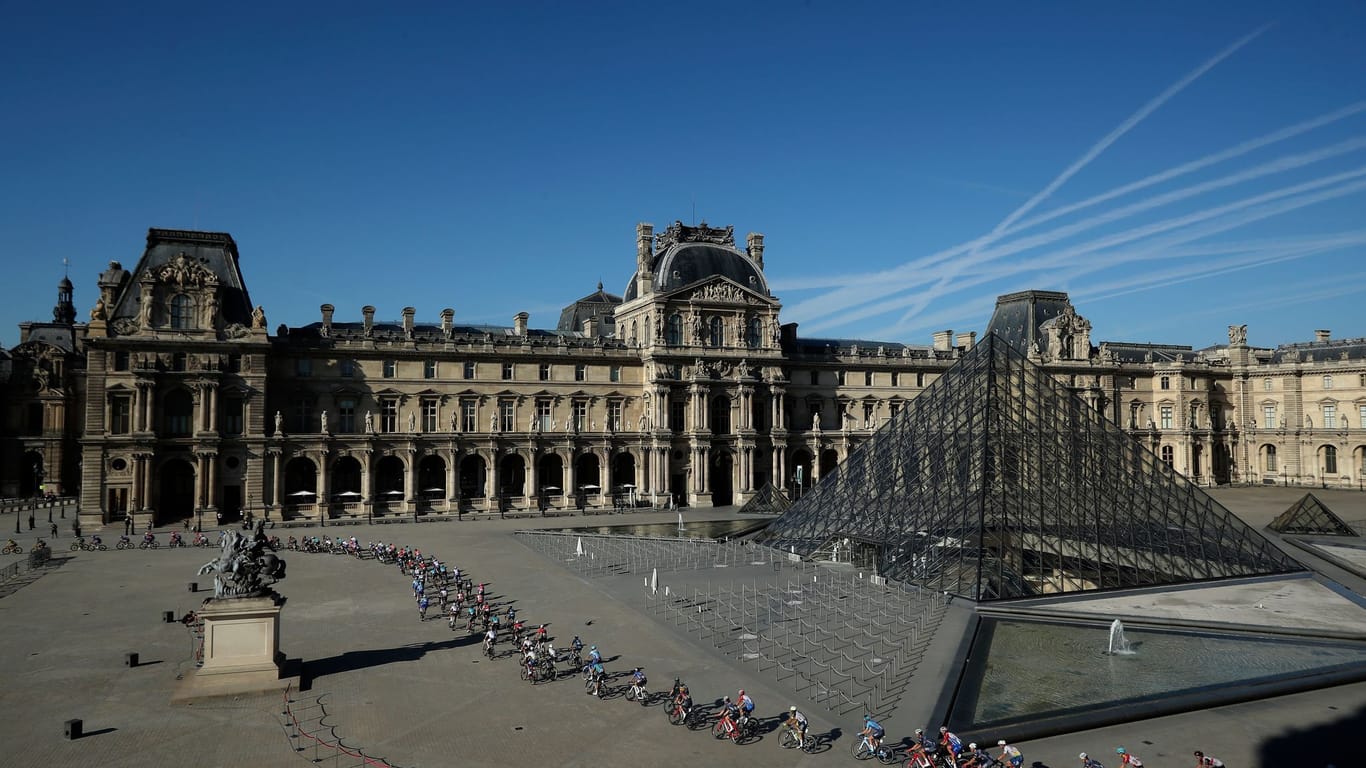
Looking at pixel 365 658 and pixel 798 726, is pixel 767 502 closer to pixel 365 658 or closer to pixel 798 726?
pixel 365 658

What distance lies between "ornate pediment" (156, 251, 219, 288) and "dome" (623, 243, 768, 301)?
89.8ft

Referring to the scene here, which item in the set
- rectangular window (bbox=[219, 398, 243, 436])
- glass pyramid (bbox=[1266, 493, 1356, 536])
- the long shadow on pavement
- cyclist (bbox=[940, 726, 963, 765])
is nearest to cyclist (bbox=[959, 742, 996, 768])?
cyclist (bbox=[940, 726, 963, 765])

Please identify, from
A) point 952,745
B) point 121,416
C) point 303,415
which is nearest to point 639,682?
point 952,745

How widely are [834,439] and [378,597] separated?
142 feet

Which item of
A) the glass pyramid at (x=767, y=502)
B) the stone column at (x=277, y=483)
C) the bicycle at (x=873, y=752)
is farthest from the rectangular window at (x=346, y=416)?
the bicycle at (x=873, y=752)

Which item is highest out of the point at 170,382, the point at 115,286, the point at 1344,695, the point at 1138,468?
the point at 115,286

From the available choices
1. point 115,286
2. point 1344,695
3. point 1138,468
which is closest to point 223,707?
point 1344,695

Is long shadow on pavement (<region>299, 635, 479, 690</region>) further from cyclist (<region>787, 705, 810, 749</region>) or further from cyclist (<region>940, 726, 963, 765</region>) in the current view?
cyclist (<region>940, 726, 963, 765</region>)

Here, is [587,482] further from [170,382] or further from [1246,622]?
[1246,622]

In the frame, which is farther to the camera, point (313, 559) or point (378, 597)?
point (313, 559)

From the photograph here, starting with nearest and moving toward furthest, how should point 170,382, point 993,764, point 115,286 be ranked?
point 993,764 < point 170,382 < point 115,286

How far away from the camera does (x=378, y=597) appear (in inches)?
1220

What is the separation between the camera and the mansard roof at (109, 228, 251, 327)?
5144 centimetres

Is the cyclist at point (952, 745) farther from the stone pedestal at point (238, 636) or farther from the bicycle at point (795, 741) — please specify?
the stone pedestal at point (238, 636)
